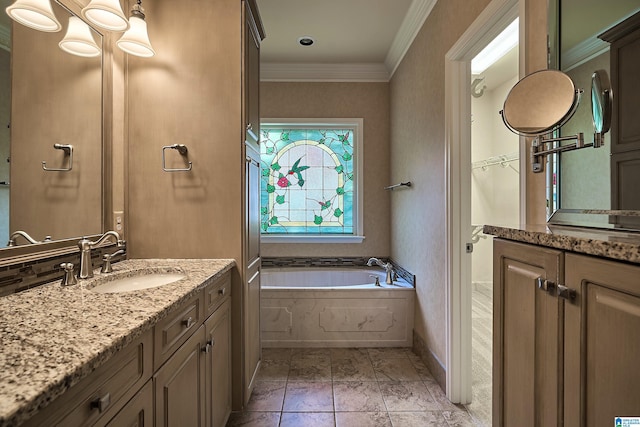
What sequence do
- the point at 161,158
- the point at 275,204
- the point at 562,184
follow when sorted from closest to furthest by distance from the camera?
the point at 562,184 < the point at 161,158 < the point at 275,204

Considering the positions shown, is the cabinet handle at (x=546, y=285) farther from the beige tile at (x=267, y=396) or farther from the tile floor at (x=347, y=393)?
the beige tile at (x=267, y=396)

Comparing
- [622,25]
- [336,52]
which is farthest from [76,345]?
[336,52]

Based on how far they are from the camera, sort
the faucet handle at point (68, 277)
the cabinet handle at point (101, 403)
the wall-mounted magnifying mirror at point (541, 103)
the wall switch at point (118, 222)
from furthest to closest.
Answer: the wall switch at point (118, 222)
the faucet handle at point (68, 277)
the wall-mounted magnifying mirror at point (541, 103)
the cabinet handle at point (101, 403)

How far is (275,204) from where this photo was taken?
11.9 ft

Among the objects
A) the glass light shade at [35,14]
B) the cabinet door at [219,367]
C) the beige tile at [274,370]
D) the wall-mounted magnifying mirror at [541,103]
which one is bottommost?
the beige tile at [274,370]

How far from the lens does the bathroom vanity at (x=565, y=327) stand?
0.58 m

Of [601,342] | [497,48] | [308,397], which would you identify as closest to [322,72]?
[497,48]

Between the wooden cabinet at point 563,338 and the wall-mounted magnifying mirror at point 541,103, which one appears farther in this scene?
the wall-mounted magnifying mirror at point 541,103

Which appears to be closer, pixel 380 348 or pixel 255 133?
pixel 255 133

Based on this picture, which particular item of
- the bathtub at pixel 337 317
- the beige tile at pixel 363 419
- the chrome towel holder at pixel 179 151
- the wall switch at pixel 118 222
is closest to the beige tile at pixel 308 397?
the beige tile at pixel 363 419

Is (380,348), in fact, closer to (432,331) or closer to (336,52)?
(432,331)

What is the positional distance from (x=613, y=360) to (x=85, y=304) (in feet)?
4.31

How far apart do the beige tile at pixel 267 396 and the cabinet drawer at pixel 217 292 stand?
2.52 feet

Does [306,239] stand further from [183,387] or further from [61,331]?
[61,331]
